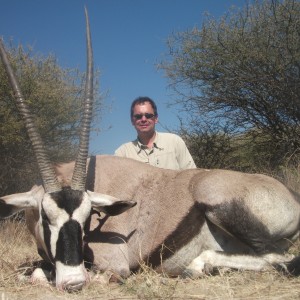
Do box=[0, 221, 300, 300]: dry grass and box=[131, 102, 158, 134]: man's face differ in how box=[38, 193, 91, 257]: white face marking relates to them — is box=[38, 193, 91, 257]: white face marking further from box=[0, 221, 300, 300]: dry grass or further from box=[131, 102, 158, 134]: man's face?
box=[131, 102, 158, 134]: man's face

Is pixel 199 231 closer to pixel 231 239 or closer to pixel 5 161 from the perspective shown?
pixel 231 239

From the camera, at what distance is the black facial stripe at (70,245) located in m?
3.24

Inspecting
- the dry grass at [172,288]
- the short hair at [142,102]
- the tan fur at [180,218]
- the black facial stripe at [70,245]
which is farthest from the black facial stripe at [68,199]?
the short hair at [142,102]

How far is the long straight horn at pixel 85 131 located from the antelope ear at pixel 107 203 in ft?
0.42

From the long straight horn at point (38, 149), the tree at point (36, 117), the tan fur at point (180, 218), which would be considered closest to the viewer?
the long straight horn at point (38, 149)

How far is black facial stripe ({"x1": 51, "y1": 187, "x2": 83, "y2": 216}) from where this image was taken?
11.4 ft

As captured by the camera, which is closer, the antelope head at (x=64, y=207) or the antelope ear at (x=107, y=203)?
the antelope head at (x=64, y=207)

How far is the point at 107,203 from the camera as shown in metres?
3.79

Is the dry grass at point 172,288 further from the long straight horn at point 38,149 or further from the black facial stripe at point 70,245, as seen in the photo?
the long straight horn at point 38,149

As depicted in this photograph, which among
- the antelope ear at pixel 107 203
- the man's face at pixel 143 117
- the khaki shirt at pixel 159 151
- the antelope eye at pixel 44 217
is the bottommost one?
the antelope eye at pixel 44 217

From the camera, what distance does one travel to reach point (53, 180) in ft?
12.3

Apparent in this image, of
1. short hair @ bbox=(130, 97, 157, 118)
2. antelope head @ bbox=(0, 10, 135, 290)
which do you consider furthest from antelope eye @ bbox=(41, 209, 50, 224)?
short hair @ bbox=(130, 97, 157, 118)

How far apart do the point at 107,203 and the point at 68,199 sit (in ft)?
1.25

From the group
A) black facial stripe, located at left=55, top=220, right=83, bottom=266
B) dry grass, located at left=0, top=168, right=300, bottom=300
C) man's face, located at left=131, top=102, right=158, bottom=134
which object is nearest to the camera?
dry grass, located at left=0, top=168, right=300, bottom=300
